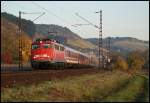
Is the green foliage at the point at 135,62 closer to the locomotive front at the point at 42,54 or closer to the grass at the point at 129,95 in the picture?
the locomotive front at the point at 42,54

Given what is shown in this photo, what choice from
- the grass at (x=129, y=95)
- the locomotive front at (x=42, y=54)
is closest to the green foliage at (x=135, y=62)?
the locomotive front at (x=42, y=54)

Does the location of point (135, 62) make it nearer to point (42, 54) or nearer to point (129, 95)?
point (42, 54)

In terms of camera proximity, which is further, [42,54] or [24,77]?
[42,54]

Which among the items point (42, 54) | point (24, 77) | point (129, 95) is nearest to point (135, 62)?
point (42, 54)

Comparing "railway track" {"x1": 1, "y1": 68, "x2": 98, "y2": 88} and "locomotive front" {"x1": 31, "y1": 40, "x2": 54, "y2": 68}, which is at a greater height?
"locomotive front" {"x1": 31, "y1": 40, "x2": 54, "y2": 68}

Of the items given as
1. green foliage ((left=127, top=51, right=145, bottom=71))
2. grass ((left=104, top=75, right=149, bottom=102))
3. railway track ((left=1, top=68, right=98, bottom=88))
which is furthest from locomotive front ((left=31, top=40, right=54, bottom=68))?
green foliage ((left=127, top=51, right=145, bottom=71))

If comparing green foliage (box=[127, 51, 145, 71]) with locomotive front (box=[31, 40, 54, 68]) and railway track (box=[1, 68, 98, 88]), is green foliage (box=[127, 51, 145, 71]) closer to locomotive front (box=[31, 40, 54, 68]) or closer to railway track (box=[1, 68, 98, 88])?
locomotive front (box=[31, 40, 54, 68])

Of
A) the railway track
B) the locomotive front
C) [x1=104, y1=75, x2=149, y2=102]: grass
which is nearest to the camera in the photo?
[x1=104, y1=75, x2=149, y2=102]: grass

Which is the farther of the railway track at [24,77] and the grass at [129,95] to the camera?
the railway track at [24,77]

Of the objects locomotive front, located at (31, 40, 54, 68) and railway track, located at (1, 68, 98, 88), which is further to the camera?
locomotive front, located at (31, 40, 54, 68)

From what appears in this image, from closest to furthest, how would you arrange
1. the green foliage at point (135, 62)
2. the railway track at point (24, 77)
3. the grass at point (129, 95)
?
1. the grass at point (129, 95)
2. the railway track at point (24, 77)
3. the green foliage at point (135, 62)

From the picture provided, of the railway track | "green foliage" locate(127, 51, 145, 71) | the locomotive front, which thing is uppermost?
the locomotive front

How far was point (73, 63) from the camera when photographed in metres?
66.6

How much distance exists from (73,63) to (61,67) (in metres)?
11.5
